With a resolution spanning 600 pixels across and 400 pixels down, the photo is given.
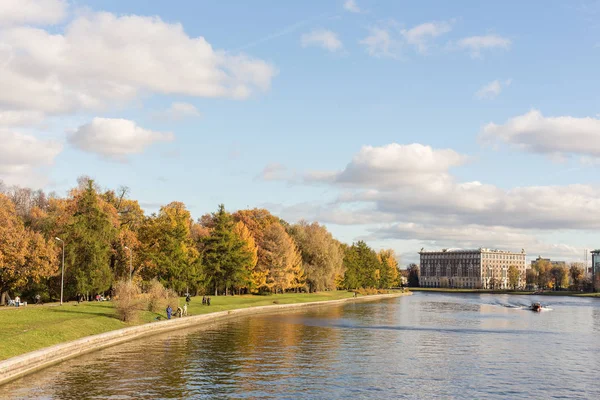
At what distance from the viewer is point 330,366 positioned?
46.2 m

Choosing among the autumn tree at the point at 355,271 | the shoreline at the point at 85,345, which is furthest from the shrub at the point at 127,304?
the autumn tree at the point at 355,271

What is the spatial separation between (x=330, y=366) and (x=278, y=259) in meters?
80.5

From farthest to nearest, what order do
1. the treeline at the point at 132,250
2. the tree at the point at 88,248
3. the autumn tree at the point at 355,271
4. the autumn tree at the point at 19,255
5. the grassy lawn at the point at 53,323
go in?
the autumn tree at the point at 355,271 < the tree at the point at 88,248 < the treeline at the point at 132,250 < the autumn tree at the point at 19,255 < the grassy lawn at the point at 53,323

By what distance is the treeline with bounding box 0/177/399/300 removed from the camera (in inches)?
3083

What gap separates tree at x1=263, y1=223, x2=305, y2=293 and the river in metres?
51.9

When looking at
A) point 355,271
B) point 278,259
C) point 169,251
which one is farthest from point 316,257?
point 169,251

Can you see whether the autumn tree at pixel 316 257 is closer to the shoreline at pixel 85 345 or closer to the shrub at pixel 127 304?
the shoreline at pixel 85 345

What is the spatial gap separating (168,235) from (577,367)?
65.7 metres

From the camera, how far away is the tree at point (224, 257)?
369 feet

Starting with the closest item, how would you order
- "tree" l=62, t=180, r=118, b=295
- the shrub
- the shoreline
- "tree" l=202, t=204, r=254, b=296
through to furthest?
the shoreline, the shrub, "tree" l=62, t=180, r=118, b=295, "tree" l=202, t=204, r=254, b=296

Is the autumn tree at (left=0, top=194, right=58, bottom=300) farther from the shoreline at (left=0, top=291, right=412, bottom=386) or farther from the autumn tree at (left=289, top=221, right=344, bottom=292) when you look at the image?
the autumn tree at (left=289, top=221, right=344, bottom=292)

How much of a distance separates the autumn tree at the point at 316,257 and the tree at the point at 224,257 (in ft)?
93.9

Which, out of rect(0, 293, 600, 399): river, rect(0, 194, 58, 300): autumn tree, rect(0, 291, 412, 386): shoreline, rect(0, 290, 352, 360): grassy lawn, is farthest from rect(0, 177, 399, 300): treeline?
rect(0, 293, 600, 399): river

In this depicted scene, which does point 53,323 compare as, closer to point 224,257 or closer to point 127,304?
point 127,304
